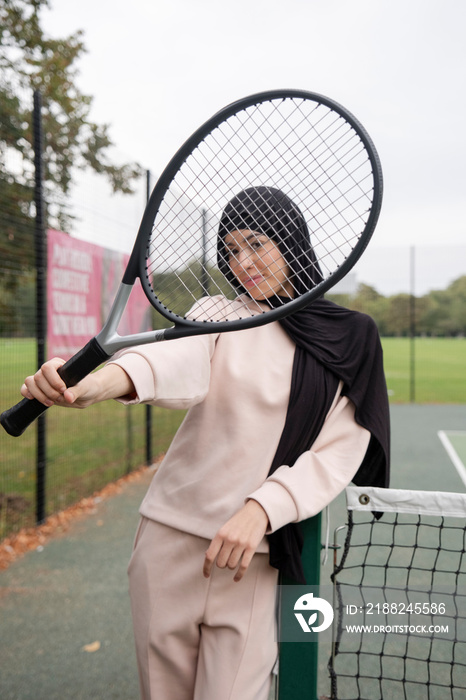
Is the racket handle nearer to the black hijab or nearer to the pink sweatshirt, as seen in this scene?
the pink sweatshirt

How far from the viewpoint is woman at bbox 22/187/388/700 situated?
1181 millimetres

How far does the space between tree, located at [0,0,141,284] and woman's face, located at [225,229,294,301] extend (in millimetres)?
2945

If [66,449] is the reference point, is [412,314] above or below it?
above

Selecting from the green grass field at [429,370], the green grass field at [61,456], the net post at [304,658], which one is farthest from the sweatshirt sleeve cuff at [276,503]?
the green grass field at [429,370]

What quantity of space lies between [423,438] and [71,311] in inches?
209

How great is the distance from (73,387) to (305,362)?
0.48 meters

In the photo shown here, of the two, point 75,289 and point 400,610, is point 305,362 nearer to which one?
point 400,610

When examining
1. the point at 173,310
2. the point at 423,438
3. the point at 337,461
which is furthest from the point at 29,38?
the point at 423,438

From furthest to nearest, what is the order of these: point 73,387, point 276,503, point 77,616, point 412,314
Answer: point 412,314
point 77,616
point 276,503
point 73,387

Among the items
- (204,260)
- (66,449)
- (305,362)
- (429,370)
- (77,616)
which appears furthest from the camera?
(429,370)

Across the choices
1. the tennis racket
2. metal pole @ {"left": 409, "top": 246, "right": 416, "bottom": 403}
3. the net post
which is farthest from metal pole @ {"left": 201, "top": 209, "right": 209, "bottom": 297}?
metal pole @ {"left": 409, "top": 246, "right": 416, "bottom": 403}

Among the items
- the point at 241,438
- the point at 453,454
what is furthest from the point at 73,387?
the point at 453,454

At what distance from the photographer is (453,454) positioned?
676 centimetres

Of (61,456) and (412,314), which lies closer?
(61,456)
